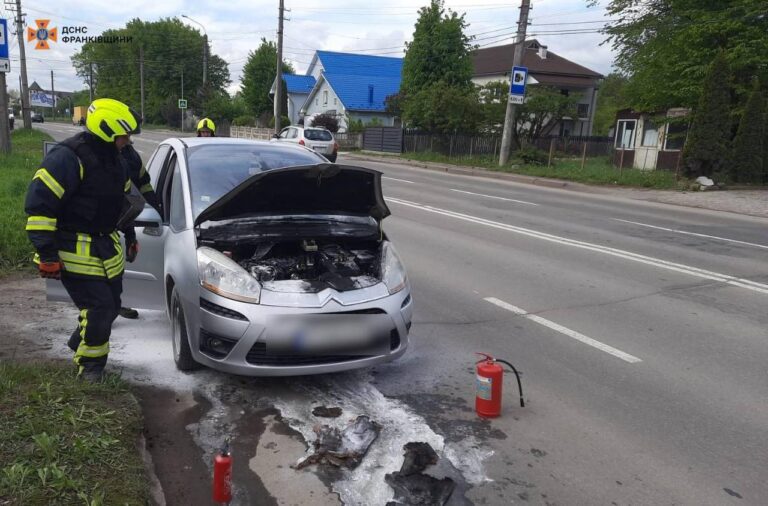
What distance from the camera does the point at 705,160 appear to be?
64.1ft

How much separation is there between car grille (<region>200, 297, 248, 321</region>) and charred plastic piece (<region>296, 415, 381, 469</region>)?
846 millimetres

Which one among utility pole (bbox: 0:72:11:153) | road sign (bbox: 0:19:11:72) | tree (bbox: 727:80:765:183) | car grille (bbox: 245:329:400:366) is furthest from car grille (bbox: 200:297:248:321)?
tree (bbox: 727:80:765:183)

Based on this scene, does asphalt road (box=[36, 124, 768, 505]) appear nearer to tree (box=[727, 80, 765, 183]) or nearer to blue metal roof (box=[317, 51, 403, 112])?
tree (box=[727, 80, 765, 183])

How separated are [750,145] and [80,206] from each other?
21362 millimetres

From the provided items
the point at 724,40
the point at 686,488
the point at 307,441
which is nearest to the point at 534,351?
the point at 686,488

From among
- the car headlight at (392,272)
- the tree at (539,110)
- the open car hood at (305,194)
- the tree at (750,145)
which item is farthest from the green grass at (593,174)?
the car headlight at (392,272)

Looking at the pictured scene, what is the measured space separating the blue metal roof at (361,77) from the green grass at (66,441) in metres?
47.5

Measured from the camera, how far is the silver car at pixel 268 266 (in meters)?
3.88

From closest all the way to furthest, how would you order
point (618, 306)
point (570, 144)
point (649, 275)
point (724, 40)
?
point (618, 306) < point (649, 275) < point (724, 40) < point (570, 144)

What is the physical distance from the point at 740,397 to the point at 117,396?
13.8 feet

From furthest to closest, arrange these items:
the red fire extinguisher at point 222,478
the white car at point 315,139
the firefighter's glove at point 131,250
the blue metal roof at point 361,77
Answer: the blue metal roof at point 361,77
the white car at point 315,139
the firefighter's glove at point 131,250
the red fire extinguisher at point 222,478

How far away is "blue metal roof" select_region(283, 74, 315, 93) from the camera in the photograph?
2403 inches

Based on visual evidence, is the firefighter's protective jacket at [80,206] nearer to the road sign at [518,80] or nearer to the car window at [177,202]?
the car window at [177,202]

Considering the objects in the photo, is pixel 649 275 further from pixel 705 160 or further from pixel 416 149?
pixel 416 149
